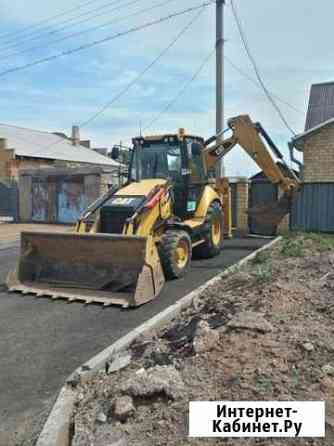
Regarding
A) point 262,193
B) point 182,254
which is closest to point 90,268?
point 182,254

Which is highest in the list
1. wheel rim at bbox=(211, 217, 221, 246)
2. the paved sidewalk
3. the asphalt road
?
wheel rim at bbox=(211, 217, 221, 246)

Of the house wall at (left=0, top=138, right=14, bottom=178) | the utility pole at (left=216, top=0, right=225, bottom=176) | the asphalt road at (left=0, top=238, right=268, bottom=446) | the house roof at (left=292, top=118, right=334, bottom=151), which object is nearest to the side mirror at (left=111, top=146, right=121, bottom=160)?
the asphalt road at (left=0, top=238, right=268, bottom=446)

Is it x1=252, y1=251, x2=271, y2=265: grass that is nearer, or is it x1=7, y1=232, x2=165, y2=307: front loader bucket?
x1=7, y1=232, x2=165, y2=307: front loader bucket

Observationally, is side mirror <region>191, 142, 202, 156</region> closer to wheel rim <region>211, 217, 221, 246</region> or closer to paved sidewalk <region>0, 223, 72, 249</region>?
wheel rim <region>211, 217, 221, 246</region>

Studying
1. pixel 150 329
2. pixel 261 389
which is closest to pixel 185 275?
pixel 150 329

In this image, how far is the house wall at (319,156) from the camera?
46.7 feet

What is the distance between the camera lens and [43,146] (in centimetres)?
3519

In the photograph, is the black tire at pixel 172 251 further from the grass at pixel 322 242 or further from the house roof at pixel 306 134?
the house roof at pixel 306 134

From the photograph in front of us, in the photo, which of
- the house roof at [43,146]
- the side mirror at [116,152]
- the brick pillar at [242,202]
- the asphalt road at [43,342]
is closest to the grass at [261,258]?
the asphalt road at [43,342]

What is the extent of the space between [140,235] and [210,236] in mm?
2924

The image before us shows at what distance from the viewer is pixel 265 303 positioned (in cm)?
495

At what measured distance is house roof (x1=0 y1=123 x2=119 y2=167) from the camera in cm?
→ 3284

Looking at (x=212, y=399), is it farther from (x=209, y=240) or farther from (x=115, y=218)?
(x=209, y=240)

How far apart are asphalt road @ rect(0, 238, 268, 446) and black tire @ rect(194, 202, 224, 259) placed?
1622mm
